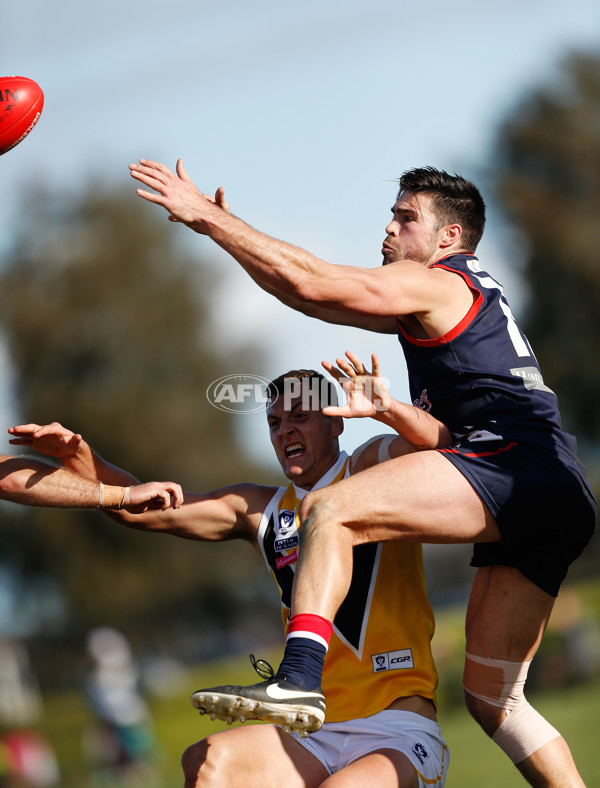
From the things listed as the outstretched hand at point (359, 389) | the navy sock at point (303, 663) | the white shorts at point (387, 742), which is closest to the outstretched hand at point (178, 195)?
the outstretched hand at point (359, 389)

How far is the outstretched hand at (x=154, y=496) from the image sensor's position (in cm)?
512

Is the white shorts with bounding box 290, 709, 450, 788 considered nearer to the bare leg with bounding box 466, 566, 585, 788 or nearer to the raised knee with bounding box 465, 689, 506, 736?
the raised knee with bounding box 465, 689, 506, 736

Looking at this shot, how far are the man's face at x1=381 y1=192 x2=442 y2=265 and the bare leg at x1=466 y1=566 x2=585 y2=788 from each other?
1.69 meters

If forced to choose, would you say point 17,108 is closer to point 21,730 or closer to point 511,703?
point 511,703

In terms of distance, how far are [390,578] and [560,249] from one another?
3170 cm

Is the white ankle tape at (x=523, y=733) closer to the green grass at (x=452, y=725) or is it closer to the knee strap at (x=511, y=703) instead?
the knee strap at (x=511, y=703)

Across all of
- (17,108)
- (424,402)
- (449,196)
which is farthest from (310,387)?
(17,108)

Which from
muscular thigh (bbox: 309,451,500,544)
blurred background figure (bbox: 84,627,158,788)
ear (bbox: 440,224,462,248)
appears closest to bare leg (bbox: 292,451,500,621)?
muscular thigh (bbox: 309,451,500,544)

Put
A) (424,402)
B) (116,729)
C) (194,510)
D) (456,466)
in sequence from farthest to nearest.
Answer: (116,729), (194,510), (424,402), (456,466)

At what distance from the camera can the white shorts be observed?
4809mm

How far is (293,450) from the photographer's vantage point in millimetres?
5512

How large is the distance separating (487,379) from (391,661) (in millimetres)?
1455

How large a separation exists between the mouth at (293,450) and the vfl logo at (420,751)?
157 cm

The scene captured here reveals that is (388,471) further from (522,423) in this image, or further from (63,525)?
(63,525)
